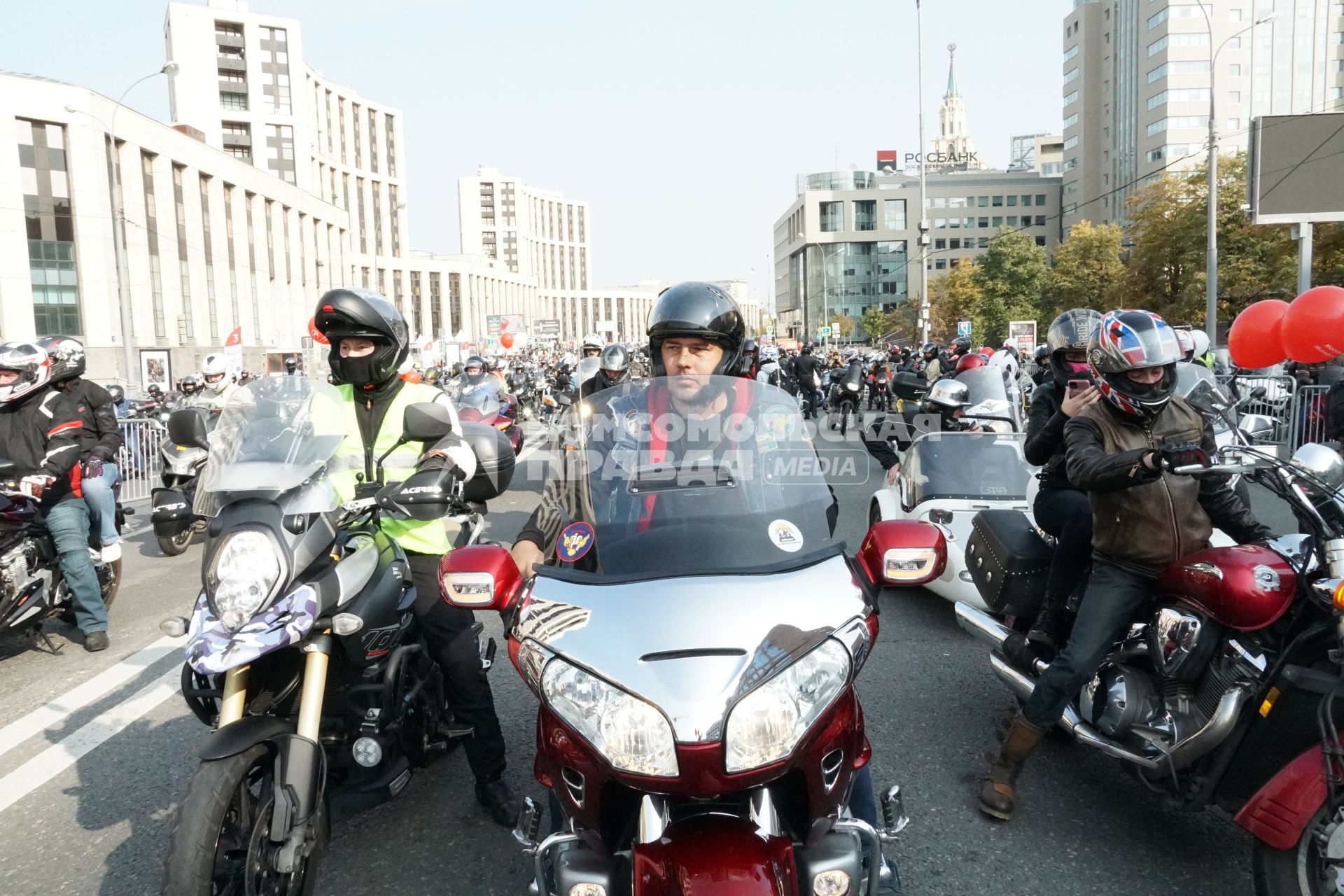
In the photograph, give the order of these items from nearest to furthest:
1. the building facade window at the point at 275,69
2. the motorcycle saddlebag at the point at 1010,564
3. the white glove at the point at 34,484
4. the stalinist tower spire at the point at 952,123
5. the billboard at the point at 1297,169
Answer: the motorcycle saddlebag at the point at 1010,564
the white glove at the point at 34,484
the billboard at the point at 1297,169
the building facade window at the point at 275,69
the stalinist tower spire at the point at 952,123

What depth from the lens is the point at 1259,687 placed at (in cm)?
297

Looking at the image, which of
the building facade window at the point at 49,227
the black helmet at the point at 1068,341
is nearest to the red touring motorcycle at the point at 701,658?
the black helmet at the point at 1068,341

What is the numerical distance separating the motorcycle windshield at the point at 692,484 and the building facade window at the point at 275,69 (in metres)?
76.5

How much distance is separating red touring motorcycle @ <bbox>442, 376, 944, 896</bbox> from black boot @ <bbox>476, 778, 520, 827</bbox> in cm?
104

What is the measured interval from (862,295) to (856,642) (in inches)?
5060

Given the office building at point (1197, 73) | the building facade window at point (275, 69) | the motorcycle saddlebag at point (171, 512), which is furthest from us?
the office building at point (1197, 73)

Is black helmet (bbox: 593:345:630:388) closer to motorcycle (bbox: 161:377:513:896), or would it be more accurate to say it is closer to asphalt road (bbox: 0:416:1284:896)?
asphalt road (bbox: 0:416:1284:896)

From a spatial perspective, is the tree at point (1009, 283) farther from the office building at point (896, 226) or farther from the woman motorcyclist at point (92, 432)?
the woman motorcyclist at point (92, 432)

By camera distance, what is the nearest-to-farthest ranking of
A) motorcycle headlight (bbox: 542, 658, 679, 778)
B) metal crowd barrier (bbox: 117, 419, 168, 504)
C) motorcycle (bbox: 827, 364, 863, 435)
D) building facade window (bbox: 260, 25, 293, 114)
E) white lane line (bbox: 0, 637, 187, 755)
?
1. motorcycle headlight (bbox: 542, 658, 679, 778)
2. white lane line (bbox: 0, 637, 187, 755)
3. metal crowd barrier (bbox: 117, 419, 168, 504)
4. motorcycle (bbox: 827, 364, 863, 435)
5. building facade window (bbox: 260, 25, 293, 114)

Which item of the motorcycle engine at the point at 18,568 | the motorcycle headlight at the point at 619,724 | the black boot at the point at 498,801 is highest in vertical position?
the motorcycle headlight at the point at 619,724

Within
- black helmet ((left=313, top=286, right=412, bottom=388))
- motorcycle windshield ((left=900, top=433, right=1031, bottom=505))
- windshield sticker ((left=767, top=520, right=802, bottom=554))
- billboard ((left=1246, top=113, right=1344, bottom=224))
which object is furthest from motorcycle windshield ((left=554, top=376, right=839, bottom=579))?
billboard ((left=1246, top=113, right=1344, bottom=224))

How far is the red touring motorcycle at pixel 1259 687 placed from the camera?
2658 mm

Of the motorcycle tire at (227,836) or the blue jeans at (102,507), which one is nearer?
the motorcycle tire at (227,836)

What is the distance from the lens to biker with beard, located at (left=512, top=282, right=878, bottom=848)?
2.64 m
